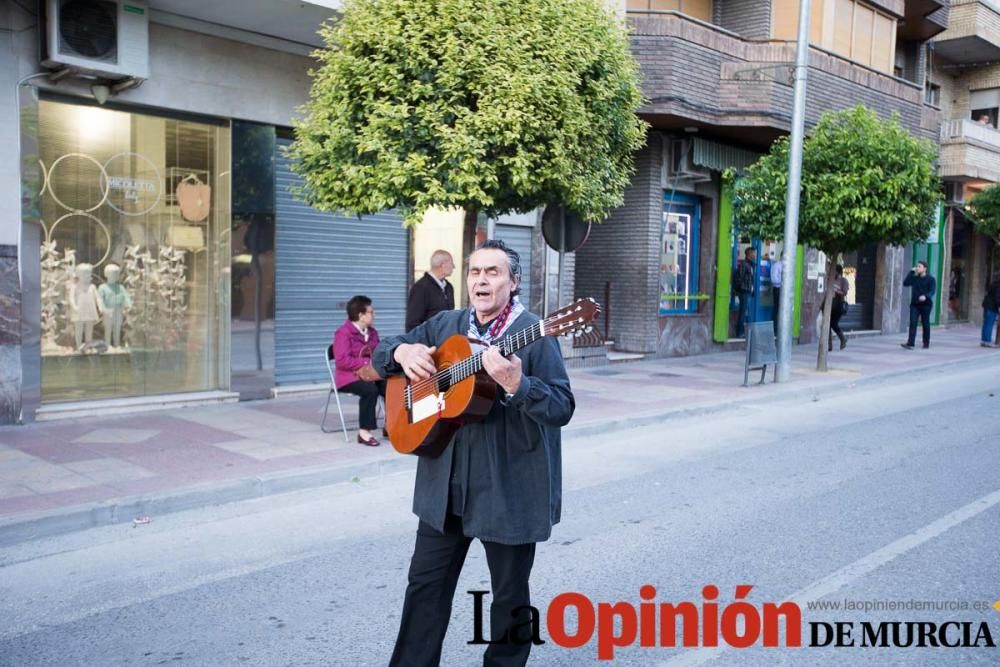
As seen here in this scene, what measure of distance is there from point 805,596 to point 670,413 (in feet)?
20.0

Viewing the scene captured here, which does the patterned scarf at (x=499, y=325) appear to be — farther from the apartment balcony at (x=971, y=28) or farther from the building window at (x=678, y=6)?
the apartment balcony at (x=971, y=28)

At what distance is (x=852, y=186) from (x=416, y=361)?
11645mm

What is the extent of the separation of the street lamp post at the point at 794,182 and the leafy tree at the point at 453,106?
555 cm

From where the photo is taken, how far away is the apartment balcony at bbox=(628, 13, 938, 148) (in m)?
14.9

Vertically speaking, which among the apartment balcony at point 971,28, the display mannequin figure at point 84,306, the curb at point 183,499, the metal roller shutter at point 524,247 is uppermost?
the apartment balcony at point 971,28

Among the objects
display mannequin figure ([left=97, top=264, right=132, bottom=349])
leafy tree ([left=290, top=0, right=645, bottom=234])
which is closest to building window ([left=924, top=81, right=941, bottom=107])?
leafy tree ([left=290, top=0, right=645, bottom=234])

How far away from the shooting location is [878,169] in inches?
517

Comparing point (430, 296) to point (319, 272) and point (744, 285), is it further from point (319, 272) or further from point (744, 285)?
point (744, 285)

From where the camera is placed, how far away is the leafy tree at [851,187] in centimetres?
1319

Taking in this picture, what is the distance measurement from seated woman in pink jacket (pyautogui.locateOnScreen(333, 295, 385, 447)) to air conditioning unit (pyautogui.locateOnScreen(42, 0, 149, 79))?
12.3 feet

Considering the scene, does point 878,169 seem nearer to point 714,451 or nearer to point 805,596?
point 714,451

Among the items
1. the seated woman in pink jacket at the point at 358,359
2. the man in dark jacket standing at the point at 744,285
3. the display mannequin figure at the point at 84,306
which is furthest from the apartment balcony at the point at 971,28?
the display mannequin figure at the point at 84,306

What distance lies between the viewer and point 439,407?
3.11m

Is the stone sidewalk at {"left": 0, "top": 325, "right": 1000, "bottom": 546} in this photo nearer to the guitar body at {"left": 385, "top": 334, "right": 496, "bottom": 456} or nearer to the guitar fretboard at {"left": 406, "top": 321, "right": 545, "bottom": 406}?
the guitar body at {"left": 385, "top": 334, "right": 496, "bottom": 456}
